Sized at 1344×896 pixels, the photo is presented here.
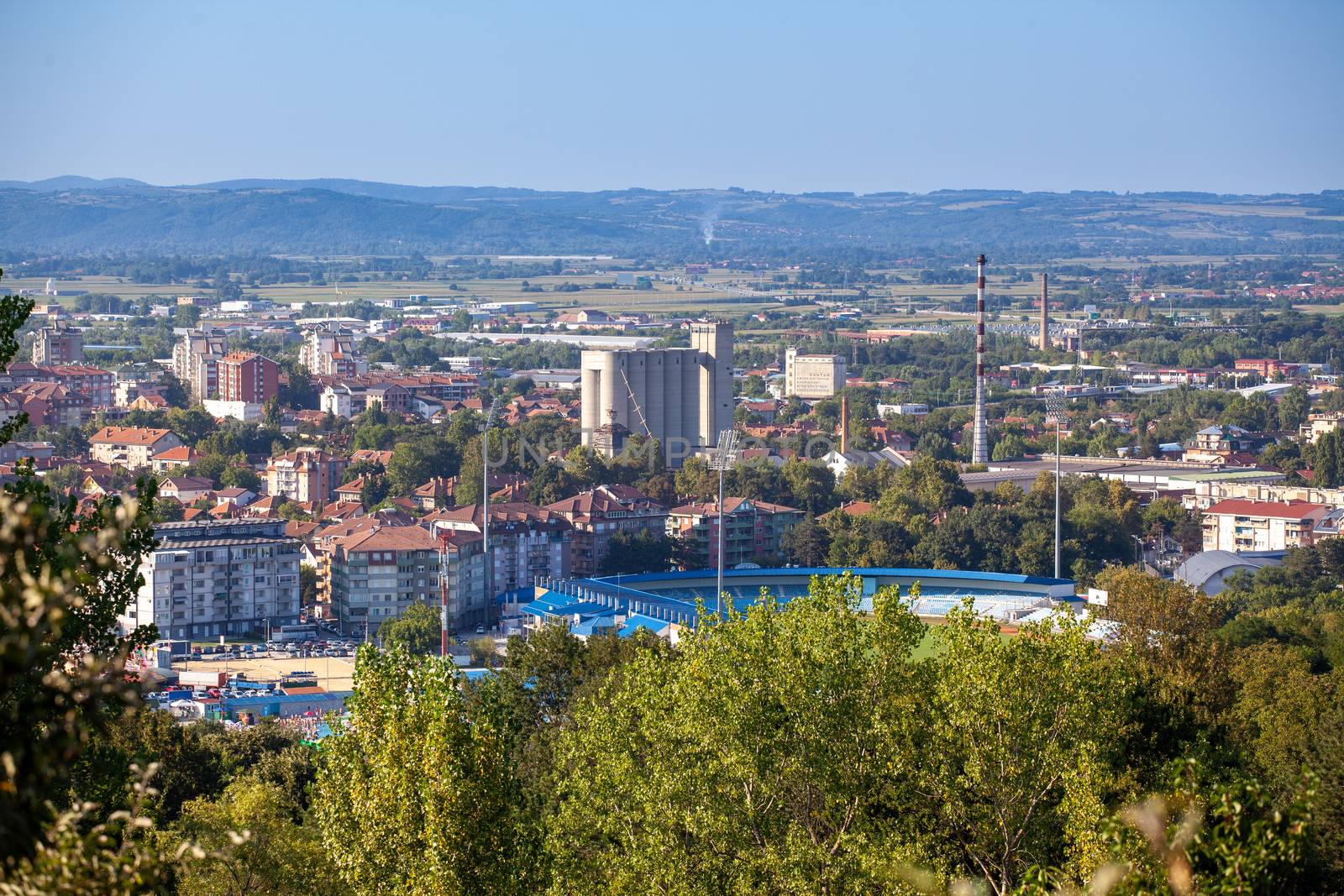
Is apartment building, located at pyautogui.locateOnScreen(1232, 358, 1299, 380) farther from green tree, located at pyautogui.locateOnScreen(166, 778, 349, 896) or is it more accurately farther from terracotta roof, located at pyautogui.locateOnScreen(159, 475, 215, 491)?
green tree, located at pyautogui.locateOnScreen(166, 778, 349, 896)

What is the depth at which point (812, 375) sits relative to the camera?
47.7 metres

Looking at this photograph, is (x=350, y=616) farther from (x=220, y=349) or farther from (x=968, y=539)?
(x=220, y=349)

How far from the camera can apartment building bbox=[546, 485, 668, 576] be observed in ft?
76.5

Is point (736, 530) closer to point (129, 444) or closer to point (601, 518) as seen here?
point (601, 518)

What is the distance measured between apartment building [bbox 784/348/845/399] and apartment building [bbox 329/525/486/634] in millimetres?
26628

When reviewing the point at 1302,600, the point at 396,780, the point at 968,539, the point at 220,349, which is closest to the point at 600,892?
the point at 396,780

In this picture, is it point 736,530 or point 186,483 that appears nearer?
point 736,530

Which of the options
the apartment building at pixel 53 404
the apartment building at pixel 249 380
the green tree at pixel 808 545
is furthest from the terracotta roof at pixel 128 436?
the green tree at pixel 808 545

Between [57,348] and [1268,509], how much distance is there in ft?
103

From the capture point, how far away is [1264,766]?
891cm

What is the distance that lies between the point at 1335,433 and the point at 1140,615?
772 inches

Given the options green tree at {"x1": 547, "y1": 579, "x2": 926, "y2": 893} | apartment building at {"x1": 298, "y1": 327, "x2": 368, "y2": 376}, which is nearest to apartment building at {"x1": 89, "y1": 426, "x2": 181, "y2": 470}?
apartment building at {"x1": 298, "y1": 327, "x2": 368, "y2": 376}

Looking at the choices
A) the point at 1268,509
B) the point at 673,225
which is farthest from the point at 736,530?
the point at 673,225

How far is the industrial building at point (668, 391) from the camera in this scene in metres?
32.4
